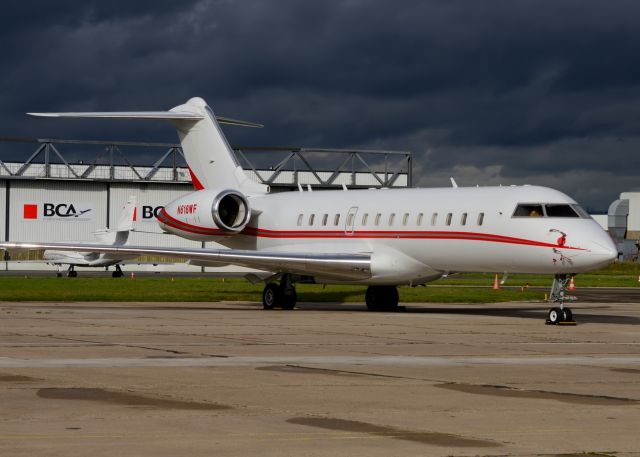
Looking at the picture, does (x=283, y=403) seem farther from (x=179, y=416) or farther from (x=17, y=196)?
(x=17, y=196)

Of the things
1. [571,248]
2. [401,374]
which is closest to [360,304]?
[571,248]

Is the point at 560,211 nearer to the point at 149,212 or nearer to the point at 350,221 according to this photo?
the point at 350,221

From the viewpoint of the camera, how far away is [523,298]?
4194cm

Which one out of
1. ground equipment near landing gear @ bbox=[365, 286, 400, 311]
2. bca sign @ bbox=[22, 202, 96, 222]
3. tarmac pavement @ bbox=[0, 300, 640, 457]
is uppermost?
bca sign @ bbox=[22, 202, 96, 222]

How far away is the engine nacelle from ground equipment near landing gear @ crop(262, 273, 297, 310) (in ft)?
9.32

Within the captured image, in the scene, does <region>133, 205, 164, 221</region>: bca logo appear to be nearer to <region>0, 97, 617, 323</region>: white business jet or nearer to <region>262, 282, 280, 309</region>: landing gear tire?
<region>0, 97, 617, 323</region>: white business jet

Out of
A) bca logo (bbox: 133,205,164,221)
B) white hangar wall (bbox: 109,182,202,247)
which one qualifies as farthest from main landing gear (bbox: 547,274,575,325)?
bca logo (bbox: 133,205,164,221)

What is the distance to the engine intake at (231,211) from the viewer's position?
33406 mm

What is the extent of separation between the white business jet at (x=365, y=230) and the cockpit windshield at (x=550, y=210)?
0.03 m

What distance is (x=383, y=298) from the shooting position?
32594 millimetres

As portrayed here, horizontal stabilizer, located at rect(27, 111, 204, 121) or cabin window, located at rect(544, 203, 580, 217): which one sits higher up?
horizontal stabilizer, located at rect(27, 111, 204, 121)

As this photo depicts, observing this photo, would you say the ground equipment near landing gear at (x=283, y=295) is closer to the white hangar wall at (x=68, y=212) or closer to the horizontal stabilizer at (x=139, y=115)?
the horizontal stabilizer at (x=139, y=115)

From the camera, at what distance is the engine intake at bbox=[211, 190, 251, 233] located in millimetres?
33406

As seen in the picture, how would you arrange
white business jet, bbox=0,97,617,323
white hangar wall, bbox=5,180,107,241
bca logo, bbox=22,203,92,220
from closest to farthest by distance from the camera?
white business jet, bbox=0,97,617,323
white hangar wall, bbox=5,180,107,241
bca logo, bbox=22,203,92,220
